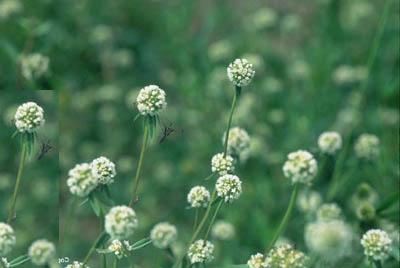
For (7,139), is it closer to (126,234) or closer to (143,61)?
(143,61)

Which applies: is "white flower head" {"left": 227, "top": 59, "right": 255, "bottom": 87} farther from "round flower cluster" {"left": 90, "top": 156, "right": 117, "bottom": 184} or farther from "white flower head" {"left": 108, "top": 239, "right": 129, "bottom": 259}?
"white flower head" {"left": 108, "top": 239, "right": 129, "bottom": 259}

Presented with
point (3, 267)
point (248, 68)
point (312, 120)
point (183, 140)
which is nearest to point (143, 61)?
point (183, 140)

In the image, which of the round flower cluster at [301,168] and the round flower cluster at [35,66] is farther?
the round flower cluster at [35,66]

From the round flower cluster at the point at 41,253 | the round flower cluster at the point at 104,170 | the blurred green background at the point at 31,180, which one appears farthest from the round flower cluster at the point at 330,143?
the blurred green background at the point at 31,180

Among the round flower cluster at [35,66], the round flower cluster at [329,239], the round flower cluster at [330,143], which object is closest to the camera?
the round flower cluster at [329,239]

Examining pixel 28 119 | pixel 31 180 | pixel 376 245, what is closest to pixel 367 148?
pixel 376 245

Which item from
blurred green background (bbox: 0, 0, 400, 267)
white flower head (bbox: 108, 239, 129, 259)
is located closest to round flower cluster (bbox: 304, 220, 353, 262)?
white flower head (bbox: 108, 239, 129, 259)

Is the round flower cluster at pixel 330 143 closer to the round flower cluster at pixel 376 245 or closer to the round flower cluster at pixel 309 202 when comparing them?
the round flower cluster at pixel 309 202
